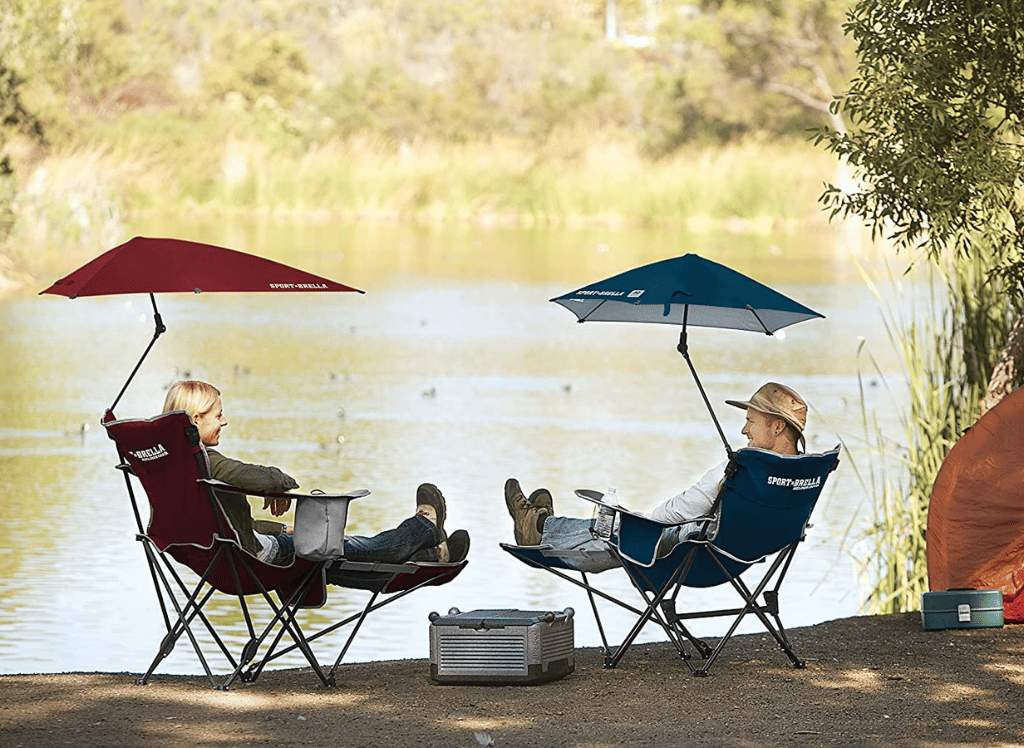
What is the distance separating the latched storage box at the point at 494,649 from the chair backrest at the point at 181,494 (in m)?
0.37

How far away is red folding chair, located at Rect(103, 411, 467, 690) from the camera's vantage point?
200 inches

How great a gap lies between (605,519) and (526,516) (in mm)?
242

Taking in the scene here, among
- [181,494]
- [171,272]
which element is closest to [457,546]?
[181,494]

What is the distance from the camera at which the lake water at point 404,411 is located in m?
8.06

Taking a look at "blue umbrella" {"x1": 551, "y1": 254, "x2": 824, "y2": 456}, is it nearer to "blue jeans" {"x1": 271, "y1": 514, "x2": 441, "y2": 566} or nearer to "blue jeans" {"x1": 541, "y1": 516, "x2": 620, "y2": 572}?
"blue jeans" {"x1": 541, "y1": 516, "x2": 620, "y2": 572}

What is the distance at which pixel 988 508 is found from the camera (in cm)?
608

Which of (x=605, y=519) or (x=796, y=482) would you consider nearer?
(x=796, y=482)

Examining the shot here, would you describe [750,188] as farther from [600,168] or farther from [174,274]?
[174,274]

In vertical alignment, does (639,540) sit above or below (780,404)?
below

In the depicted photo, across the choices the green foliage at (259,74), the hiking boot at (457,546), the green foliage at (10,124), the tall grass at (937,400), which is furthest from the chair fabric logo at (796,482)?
the green foliage at (259,74)

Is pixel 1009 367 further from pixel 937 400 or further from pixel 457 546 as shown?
pixel 457 546

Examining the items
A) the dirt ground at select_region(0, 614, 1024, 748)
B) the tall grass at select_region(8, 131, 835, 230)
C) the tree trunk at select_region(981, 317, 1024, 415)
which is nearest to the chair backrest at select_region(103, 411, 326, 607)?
the dirt ground at select_region(0, 614, 1024, 748)

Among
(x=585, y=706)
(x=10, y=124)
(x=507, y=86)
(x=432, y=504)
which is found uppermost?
(x=507, y=86)

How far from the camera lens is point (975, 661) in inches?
219
